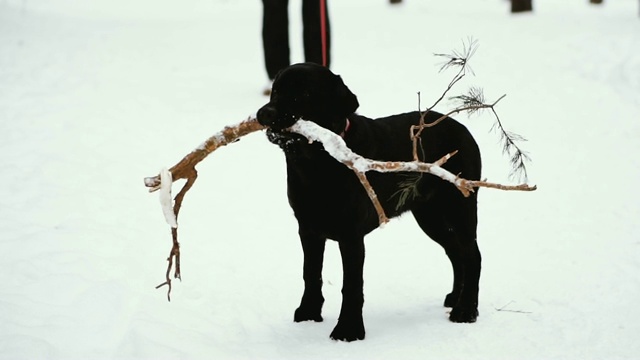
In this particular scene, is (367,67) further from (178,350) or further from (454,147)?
(178,350)

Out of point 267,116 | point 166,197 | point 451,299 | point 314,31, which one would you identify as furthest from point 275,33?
point 166,197

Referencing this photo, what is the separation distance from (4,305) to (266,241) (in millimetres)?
2255

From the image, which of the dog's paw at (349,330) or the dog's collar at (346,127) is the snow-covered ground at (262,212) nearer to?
the dog's paw at (349,330)

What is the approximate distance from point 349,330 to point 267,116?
52.9 inches

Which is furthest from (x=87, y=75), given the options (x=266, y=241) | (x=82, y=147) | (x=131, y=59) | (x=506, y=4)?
(x=506, y=4)

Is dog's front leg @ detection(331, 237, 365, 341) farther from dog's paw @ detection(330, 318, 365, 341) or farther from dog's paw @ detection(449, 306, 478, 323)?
dog's paw @ detection(449, 306, 478, 323)

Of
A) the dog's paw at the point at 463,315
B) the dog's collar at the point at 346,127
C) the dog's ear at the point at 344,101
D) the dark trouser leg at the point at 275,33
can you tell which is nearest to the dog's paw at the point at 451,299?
the dog's paw at the point at 463,315

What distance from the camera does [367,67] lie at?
11.2 meters

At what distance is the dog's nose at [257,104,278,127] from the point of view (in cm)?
342

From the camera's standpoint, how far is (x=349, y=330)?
153 inches

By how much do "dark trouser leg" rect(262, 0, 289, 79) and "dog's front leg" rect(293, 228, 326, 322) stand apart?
5.33 m

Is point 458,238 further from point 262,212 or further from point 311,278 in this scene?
point 262,212

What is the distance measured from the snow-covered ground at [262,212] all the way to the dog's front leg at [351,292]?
0.33 feet

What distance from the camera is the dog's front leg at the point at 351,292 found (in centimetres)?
388
